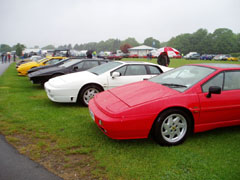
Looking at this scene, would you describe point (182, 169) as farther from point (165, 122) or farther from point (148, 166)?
point (165, 122)

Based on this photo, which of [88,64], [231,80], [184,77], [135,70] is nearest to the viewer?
[231,80]

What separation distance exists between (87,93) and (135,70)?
5.38 feet

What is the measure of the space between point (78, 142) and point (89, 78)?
9.25 ft

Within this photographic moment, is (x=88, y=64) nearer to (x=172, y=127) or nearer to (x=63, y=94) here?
(x=63, y=94)

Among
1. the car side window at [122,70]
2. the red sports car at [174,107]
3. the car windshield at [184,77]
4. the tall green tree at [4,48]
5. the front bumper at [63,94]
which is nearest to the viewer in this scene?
the red sports car at [174,107]

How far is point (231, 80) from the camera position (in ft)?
14.0

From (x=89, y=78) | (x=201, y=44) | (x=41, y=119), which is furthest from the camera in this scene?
(x=201, y=44)

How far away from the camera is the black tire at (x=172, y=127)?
3693 mm

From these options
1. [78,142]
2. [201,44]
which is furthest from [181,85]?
[201,44]

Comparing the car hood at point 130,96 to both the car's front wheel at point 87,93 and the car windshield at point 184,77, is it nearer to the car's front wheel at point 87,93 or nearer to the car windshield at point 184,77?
the car windshield at point 184,77

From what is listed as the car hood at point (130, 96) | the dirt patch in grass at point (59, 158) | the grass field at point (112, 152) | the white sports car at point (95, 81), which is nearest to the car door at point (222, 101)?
the grass field at point (112, 152)

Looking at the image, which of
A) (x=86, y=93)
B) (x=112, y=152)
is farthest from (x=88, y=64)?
(x=112, y=152)

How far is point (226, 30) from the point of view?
103 m

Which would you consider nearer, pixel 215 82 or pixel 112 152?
pixel 112 152
